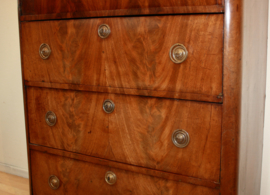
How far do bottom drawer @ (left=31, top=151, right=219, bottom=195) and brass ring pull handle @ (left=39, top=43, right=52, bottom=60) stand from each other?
0.50m

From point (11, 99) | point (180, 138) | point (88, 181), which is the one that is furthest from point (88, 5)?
point (11, 99)

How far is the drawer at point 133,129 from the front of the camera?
3.26ft

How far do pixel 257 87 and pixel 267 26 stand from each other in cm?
39

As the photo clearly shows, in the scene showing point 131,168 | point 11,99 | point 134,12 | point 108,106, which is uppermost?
point 134,12

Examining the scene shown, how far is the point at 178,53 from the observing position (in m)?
0.99

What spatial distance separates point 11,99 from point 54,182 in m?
1.29

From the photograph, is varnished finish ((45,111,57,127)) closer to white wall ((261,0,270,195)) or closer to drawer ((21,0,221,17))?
drawer ((21,0,221,17))

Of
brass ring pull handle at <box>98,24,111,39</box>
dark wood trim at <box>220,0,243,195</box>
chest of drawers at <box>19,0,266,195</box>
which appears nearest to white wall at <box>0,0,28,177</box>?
chest of drawers at <box>19,0,266,195</box>

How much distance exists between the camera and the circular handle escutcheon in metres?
1.15

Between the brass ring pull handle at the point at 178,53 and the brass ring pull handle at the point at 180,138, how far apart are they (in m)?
0.27

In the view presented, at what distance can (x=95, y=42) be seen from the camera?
1.15 metres

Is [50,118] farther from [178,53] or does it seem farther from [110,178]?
[178,53]

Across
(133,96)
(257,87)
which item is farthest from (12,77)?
(257,87)

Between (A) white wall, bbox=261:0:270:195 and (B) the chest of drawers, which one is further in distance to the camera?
(A) white wall, bbox=261:0:270:195
